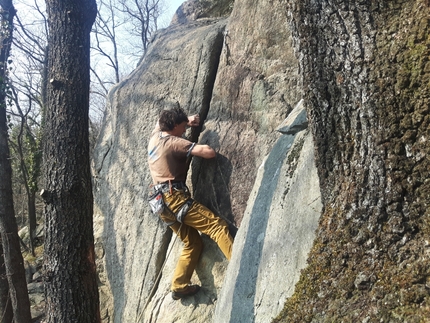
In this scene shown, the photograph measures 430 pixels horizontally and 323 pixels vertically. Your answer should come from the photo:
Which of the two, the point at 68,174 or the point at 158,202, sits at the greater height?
the point at 68,174

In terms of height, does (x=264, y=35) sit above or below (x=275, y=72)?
above

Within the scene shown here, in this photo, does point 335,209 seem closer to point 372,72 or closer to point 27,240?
point 372,72

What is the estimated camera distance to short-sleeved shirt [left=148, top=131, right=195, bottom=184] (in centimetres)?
542

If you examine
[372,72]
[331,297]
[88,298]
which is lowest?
[88,298]

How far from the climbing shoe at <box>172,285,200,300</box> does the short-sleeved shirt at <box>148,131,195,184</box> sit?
61.1 inches

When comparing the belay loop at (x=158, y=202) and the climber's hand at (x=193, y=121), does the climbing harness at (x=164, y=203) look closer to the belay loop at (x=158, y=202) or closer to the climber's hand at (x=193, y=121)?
the belay loop at (x=158, y=202)

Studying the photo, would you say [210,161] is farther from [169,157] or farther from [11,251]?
[11,251]

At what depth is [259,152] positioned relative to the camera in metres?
5.45

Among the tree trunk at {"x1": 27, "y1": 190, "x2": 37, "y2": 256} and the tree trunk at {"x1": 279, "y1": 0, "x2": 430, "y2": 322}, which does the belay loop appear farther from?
the tree trunk at {"x1": 27, "y1": 190, "x2": 37, "y2": 256}

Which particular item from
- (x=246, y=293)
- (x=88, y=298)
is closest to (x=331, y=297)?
(x=246, y=293)

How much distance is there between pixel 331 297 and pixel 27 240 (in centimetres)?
1537

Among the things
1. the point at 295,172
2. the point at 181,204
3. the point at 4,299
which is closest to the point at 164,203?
the point at 181,204

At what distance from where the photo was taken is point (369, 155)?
176 cm

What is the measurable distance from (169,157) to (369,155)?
3946 millimetres
